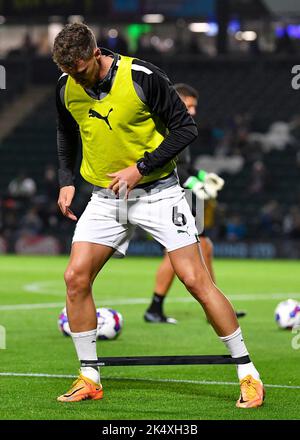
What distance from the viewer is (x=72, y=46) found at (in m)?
6.73

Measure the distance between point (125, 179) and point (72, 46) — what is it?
921 millimetres

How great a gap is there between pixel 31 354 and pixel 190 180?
3.22 m

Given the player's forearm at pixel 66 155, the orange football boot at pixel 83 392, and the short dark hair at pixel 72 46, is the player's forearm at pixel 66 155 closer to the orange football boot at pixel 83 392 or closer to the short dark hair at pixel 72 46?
the short dark hair at pixel 72 46

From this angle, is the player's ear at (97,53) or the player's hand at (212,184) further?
the player's hand at (212,184)

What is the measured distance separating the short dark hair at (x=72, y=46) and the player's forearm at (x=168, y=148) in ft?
2.45

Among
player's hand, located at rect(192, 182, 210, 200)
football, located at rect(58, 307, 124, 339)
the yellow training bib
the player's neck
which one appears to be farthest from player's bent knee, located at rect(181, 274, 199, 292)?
player's hand, located at rect(192, 182, 210, 200)

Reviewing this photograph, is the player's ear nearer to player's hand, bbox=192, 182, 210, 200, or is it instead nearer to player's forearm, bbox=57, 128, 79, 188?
player's forearm, bbox=57, 128, 79, 188

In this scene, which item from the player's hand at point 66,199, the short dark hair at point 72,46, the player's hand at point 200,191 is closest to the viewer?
the short dark hair at point 72,46

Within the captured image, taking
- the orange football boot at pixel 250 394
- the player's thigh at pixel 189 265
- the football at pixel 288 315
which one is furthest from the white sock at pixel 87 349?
the football at pixel 288 315

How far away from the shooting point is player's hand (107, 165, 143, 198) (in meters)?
7.07

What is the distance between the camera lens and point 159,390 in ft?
25.5

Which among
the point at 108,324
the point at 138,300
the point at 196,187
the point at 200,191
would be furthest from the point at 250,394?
the point at 138,300

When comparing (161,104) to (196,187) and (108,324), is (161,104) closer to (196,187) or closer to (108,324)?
(108,324)

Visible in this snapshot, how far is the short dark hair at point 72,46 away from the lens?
A: 22.1ft
